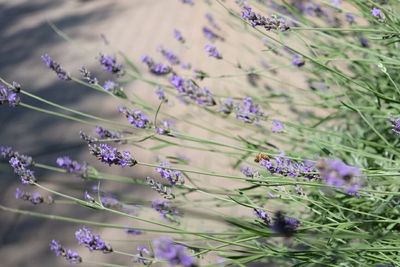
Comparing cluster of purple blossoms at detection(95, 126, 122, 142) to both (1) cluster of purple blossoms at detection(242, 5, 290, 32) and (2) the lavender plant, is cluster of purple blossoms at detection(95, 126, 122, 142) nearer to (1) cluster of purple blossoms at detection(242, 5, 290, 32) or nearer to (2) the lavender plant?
(2) the lavender plant

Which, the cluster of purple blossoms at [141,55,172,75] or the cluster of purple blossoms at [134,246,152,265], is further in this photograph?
the cluster of purple blossoms at [141,55,172,75]

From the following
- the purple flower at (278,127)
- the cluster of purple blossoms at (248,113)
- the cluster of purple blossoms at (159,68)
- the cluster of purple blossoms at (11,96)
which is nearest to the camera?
the cluster of purple blossoms at (11,96)

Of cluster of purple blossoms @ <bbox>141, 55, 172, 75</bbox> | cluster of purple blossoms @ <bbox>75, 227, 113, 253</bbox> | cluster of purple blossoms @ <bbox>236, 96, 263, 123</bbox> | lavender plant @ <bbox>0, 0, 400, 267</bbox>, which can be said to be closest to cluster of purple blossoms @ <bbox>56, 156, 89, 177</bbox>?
lavender plant @ <bbox>0, 0, 400, 267</bbox>

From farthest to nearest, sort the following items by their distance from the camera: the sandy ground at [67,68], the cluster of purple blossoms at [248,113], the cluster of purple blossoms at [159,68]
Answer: the sandy ground at [67,68] → the cluster of purple blossoms at [159,68] → the cluster of purple blossoms at [248,113]

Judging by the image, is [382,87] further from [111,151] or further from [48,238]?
[48,238]

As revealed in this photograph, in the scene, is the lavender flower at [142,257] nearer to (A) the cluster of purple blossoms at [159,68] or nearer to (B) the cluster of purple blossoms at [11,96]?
(B) the cluster of purple blossoms at [11,96]

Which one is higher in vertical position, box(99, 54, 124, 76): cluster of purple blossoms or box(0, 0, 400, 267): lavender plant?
box(99, 54, 124, 76): cluster of purple blossoms

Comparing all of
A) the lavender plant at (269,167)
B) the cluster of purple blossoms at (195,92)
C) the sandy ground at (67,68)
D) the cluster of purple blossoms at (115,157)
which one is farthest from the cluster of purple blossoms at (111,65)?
the cluster of purple blossoms at (115,157)

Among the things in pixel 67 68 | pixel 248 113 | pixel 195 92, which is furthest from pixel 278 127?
pixel 67 68

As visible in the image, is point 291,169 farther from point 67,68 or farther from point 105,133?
point 67,68
